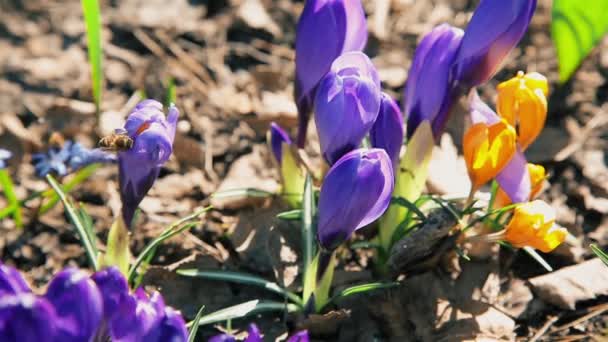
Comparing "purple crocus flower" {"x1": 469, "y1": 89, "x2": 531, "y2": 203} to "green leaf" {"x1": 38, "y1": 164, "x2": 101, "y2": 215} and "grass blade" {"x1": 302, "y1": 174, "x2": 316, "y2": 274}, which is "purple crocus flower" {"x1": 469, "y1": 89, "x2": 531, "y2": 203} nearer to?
"grass blade" {"x1": 302, "y1": 174, "x2": 316, "y2": 274}

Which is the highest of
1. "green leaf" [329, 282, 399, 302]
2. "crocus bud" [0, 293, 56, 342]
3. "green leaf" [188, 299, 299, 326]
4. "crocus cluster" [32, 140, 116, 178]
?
"crocus bud" [0, 293, 56, 342]

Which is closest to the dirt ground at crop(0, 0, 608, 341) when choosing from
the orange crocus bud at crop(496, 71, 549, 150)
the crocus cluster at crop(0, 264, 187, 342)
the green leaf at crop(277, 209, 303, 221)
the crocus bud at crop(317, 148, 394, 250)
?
the green leaf at crop(277, 209, 303, 221)

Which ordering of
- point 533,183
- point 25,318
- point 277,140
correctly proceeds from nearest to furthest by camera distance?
point 25,318 → point 533,183 → point 277,140

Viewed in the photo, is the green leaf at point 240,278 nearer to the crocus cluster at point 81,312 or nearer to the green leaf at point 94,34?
the crocus cluster at point 81,312

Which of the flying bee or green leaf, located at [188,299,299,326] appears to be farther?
green leaf, located at [188,299,299,326]

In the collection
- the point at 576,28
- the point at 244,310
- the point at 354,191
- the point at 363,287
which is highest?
the point at 576,28

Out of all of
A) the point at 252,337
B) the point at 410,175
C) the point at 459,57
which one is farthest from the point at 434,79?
the point at 252,337

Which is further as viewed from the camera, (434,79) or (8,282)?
(434,79)

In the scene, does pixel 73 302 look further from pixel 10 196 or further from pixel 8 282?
pixel 10 196

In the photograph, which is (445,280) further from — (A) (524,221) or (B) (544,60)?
(B) (544,60)
